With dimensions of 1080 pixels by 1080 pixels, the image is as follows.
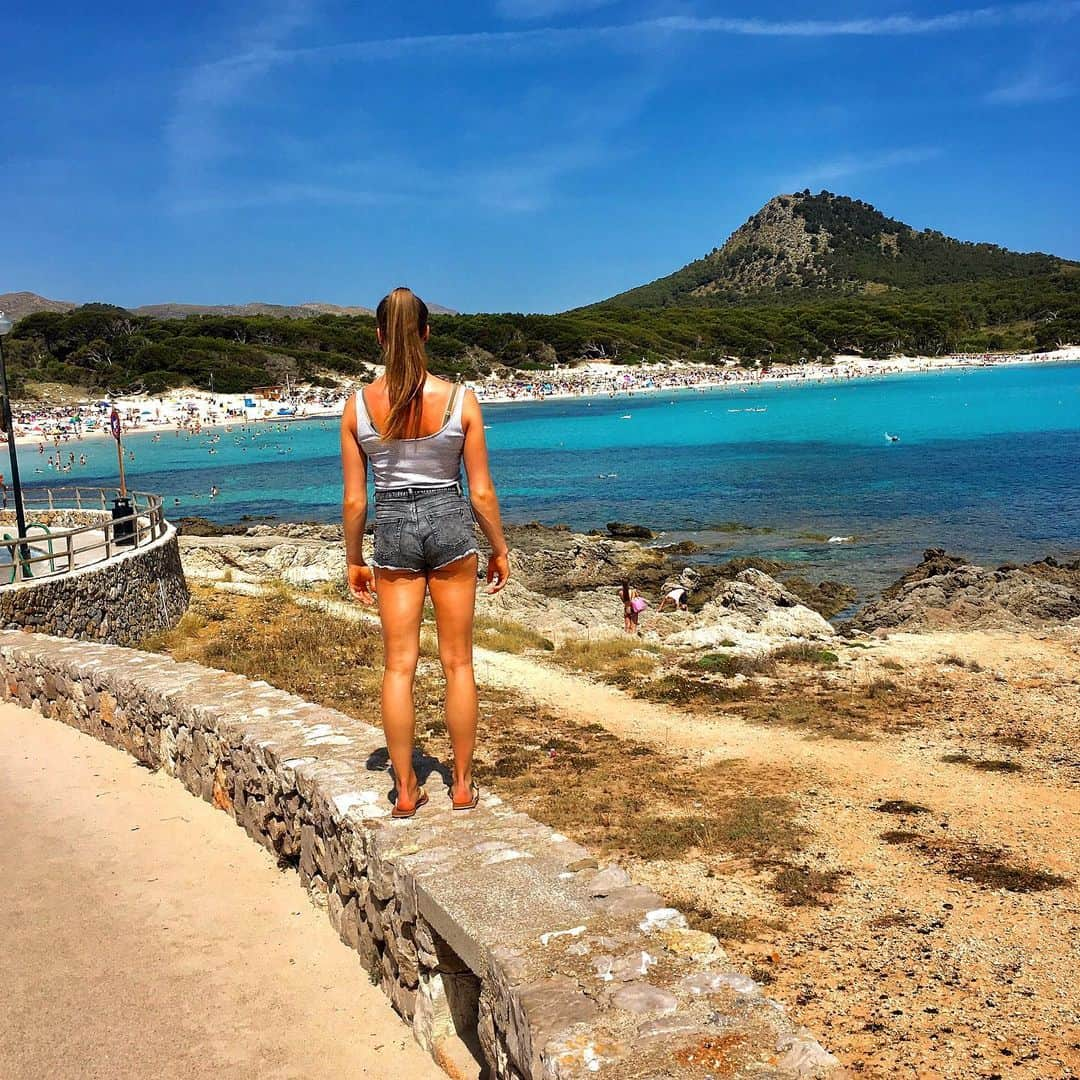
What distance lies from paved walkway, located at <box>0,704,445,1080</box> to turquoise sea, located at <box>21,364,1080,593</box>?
19.2 meters

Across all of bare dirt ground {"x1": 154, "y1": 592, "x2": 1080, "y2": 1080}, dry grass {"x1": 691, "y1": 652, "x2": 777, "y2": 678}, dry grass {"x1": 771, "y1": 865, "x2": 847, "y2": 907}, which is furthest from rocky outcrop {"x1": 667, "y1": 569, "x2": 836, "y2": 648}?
dry grass {"x1": 771, "y1": 865, "x2": 847, "y2": 907}

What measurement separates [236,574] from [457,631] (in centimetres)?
1904

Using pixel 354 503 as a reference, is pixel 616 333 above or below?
above

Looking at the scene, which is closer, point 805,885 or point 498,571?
point 498,571

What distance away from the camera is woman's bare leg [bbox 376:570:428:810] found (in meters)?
3.91

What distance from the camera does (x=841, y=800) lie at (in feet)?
25.2

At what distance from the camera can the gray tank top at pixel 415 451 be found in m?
3.72

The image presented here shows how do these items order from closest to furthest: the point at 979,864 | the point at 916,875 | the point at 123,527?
the point at 916,875, the point at 979,864, the point at 123,527

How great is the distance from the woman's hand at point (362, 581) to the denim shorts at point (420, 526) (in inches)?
6.6

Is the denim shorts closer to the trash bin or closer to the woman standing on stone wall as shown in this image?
the woman standing on stone wall

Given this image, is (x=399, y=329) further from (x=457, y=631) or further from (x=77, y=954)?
(x=77, y=954)

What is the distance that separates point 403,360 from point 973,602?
16856 mm

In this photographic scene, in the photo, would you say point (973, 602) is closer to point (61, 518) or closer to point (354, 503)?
point (354, 503)

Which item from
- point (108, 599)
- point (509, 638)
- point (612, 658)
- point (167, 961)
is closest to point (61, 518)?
point (108, 599)
